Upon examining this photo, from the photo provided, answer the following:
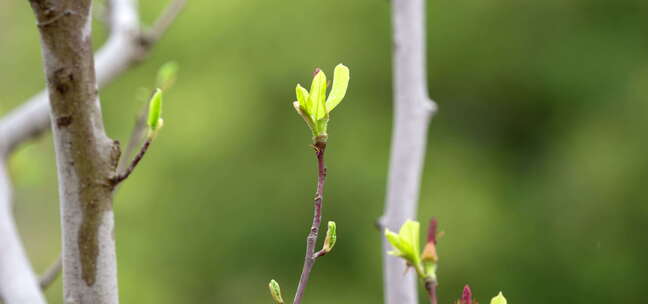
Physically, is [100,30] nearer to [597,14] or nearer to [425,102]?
[597,14]

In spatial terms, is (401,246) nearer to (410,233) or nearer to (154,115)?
(410,233)

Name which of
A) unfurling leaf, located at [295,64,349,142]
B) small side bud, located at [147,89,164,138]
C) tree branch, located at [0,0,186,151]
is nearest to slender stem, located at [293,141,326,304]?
unfurling leaf, located at [295,64,349,142]

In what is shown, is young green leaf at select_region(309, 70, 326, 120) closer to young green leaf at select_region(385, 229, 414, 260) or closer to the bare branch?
young green leaf at select_region(385, 229, 414, 260)

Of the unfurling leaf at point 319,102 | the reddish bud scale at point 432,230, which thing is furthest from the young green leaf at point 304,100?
the reddish bud scale at point 432,230

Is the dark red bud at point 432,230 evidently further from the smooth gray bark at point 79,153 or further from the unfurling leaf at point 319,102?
the smooth gray bark at point 79,153

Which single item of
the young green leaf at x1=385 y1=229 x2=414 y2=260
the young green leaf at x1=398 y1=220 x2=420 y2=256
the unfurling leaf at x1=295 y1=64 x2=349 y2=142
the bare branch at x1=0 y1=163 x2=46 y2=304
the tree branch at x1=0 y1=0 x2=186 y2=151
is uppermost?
the tree branch at x1=0 y1=0 x2=186 y2=151

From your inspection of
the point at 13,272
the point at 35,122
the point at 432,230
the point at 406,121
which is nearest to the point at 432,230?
the point at 432,230
